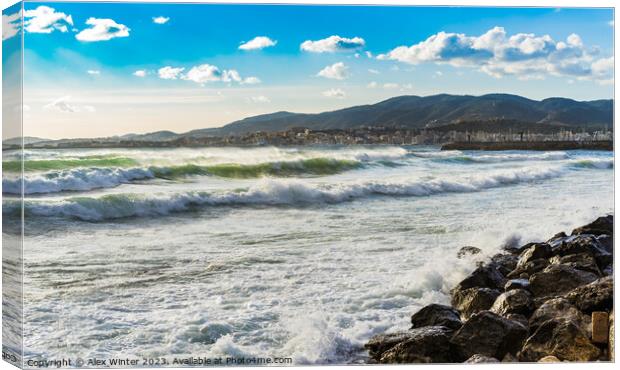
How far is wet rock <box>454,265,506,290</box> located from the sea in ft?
0.30

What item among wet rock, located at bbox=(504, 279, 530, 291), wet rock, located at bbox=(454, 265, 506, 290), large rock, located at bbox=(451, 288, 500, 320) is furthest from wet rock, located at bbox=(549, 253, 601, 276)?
large rock, located at bbox=(451, 288, 500, 320)

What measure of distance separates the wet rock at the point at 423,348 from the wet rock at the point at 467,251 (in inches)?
40.6

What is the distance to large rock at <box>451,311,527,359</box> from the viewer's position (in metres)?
8.12

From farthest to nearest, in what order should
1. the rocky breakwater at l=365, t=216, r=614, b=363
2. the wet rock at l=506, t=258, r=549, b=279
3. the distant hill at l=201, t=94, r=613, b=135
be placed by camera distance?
the wet rock at l=506, t=258, r=549, b=279 → the distant hill at l=201, t=94, r=613, b=135 → the rocky breakwater at l=365, t=216, r=614, b=363

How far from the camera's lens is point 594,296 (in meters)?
8.66

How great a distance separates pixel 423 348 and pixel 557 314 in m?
1.30

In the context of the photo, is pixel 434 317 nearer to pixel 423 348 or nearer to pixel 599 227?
pixel 423 348

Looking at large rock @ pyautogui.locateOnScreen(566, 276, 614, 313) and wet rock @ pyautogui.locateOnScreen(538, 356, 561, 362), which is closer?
wet rock @ pyautogui.locateOnScreen(538, 356, 561, 362)

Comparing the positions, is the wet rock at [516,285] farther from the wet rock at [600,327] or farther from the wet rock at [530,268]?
the wet rock at [600,327]

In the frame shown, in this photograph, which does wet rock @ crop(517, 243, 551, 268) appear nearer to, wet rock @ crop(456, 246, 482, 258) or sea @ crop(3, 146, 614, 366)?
sea @ crop(3, 146, 614, 366)

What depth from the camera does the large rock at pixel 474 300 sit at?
8680 millimetres

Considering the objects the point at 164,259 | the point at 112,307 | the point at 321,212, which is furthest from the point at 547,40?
the point at 112,307

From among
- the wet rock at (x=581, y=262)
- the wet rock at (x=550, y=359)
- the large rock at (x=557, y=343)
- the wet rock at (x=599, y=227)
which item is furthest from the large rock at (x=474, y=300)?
the wet rock at (x=599, y=227)

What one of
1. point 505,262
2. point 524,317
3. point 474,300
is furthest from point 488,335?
point 505,262
